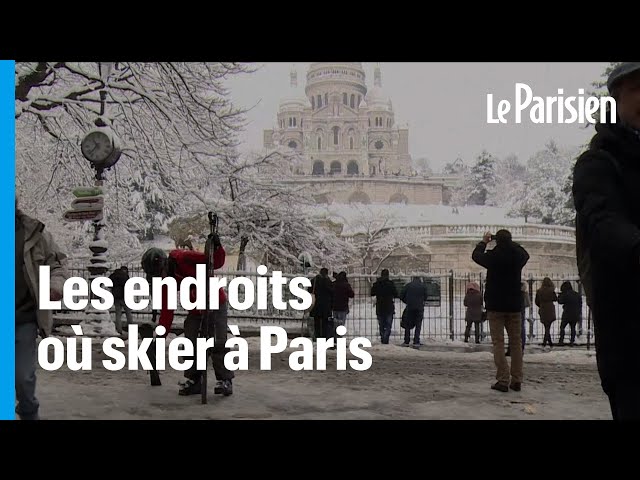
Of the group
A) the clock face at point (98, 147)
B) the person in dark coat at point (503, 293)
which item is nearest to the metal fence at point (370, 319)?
Answer: the clock face at point (98, 147)

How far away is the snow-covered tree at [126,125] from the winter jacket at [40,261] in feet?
27.6

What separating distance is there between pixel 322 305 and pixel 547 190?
107 feet

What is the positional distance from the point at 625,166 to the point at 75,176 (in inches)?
591

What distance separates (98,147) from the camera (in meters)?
11.0

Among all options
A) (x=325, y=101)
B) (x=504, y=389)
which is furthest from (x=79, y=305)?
(x=325, y=101)

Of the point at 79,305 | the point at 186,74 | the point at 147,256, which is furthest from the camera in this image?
the point at 186,74

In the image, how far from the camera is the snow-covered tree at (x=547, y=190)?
38250mm

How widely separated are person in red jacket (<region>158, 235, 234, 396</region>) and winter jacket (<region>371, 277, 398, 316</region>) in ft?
19.8

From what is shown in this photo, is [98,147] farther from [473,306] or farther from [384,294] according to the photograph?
[473,306]

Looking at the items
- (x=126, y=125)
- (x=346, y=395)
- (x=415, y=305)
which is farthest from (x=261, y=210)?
(x=346, y=395)

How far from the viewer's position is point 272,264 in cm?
1850

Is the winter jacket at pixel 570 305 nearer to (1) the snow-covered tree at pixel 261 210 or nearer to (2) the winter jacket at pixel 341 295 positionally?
(2) the winter jacket at pixel 341 295
